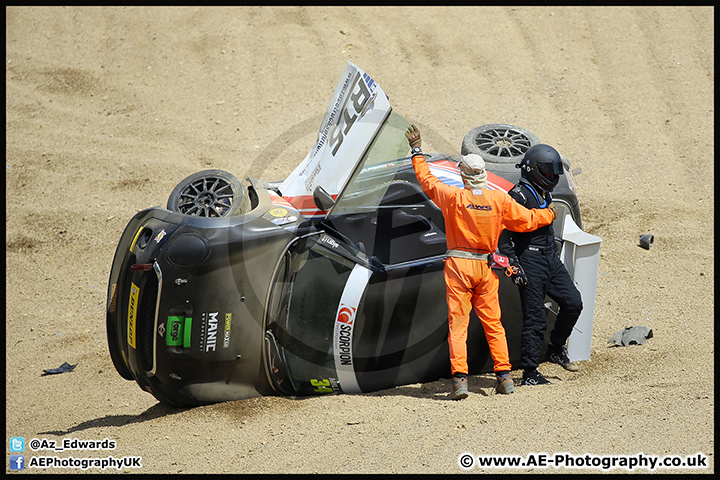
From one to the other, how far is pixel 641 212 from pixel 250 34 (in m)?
8.20

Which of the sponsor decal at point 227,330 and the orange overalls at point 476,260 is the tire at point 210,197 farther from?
the orange overalls at point 476,260

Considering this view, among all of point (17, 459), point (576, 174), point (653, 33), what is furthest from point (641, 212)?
point (17, 459)

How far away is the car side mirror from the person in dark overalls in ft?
4.77

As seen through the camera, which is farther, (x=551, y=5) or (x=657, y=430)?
(x=551, y=5)

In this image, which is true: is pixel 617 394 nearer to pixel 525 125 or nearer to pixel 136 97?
pixel 525 125

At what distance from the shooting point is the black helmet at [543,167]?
5.29 metres

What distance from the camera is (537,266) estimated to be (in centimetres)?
530

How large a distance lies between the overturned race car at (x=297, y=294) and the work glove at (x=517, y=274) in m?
0.13

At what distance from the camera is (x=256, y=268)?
16.5 ft

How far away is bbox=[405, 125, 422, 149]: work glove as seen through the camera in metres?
5.09

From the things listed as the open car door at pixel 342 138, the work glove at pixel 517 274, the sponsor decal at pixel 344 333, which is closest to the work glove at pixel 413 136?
the open car door at pixel 342 138

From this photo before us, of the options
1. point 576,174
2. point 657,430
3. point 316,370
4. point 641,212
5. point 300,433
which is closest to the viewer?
point 657,430

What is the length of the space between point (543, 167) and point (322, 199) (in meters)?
1.76

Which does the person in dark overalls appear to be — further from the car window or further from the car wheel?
the car wheel
